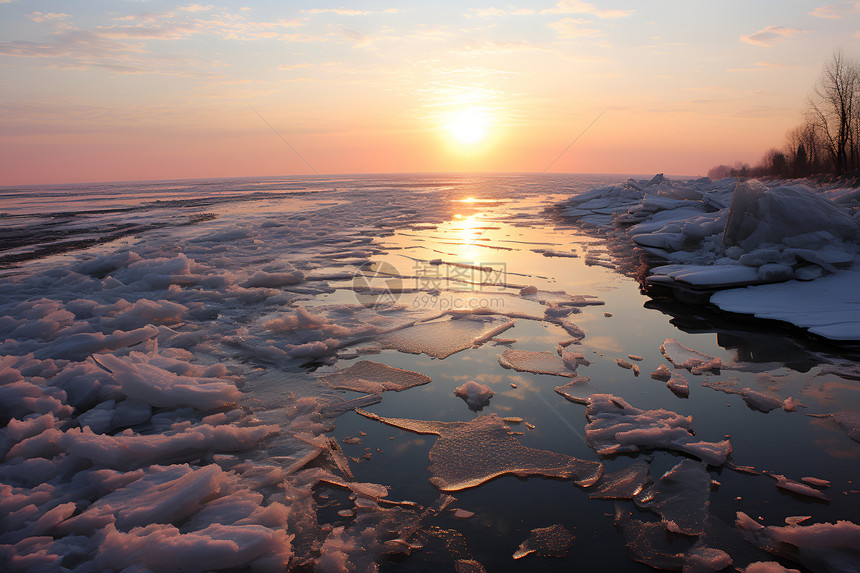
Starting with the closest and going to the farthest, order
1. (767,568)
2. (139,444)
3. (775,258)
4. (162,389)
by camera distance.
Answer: (767,568)
(139,444)
(162,389)
(775,258)

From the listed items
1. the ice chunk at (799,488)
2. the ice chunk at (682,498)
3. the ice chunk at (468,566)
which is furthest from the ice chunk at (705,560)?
the ice chunk at (468,566)

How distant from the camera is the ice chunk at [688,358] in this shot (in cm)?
455

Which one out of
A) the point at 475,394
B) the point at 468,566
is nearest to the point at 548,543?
the point at 468,566

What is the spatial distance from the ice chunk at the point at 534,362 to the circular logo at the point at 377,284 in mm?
2561

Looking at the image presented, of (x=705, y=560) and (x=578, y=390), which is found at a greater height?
(x=578, y=390)

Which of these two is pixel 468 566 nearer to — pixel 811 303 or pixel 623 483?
pixel 623 483

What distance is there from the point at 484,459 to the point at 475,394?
90cm

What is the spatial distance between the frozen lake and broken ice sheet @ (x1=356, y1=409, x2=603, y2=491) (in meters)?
0.02

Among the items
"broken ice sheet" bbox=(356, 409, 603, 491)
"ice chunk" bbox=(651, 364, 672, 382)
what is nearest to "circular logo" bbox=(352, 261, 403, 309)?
"broken ice sheet" bbox=(356, 409, 603, 491)

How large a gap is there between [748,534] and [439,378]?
266 cm

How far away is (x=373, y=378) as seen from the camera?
4484mm

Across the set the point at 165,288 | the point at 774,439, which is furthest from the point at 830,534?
the point at 165,288

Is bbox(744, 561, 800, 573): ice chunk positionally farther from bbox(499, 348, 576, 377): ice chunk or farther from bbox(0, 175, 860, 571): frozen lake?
bbox(499, 348, 576, 377): ice chunk

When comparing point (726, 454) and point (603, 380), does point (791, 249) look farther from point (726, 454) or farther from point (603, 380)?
point (726, 454)
